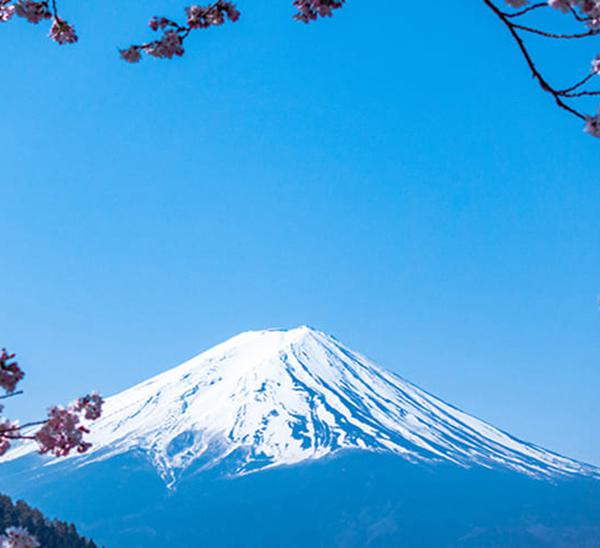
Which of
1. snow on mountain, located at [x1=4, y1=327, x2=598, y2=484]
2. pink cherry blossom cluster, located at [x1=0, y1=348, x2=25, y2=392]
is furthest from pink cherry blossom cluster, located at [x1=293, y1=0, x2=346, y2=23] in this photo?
snow on mountain, located at [x1=4, y1=327, x2=598, y2=484]

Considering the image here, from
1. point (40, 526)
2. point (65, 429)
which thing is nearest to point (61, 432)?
point (65, 429)

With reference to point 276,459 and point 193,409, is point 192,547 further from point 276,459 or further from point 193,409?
point 193,409

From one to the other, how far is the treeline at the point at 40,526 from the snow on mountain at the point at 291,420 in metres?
84.0

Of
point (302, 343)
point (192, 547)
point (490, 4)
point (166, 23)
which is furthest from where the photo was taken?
point (302, 343)

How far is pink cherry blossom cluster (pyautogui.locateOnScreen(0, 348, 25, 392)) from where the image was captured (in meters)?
2.72

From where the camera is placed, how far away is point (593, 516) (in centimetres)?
10369

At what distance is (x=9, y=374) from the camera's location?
8.98 feet

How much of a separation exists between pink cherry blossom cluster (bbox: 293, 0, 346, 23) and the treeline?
26794 millimetres

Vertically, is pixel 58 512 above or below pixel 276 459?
below

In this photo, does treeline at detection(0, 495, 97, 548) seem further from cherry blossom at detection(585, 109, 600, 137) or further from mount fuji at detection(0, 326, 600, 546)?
mount fuji at detection(0, 326, 600, 546)

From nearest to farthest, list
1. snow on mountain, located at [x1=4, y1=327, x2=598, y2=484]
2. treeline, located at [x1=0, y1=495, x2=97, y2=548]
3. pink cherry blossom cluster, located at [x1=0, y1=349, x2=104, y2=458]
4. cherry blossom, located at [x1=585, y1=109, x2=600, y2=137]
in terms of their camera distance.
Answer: cherry blossom, located at [x1=585, y1=109, x2=600, y2=137]
pink cherry blossom cluster, located at [x1=0, y1=349, x2=104, y2=458]
treeline, located at [x1=0, y1=495, x2=97, y2=548]
snow on mountain, located at [x1=4, y1=327, x2=598, y2=484]

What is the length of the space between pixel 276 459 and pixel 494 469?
33.3m

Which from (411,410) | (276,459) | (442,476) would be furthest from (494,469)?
(276,459)

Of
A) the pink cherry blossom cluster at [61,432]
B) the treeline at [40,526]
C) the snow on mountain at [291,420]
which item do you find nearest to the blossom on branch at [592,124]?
the pink cherry blossom cluster at [61,432]
